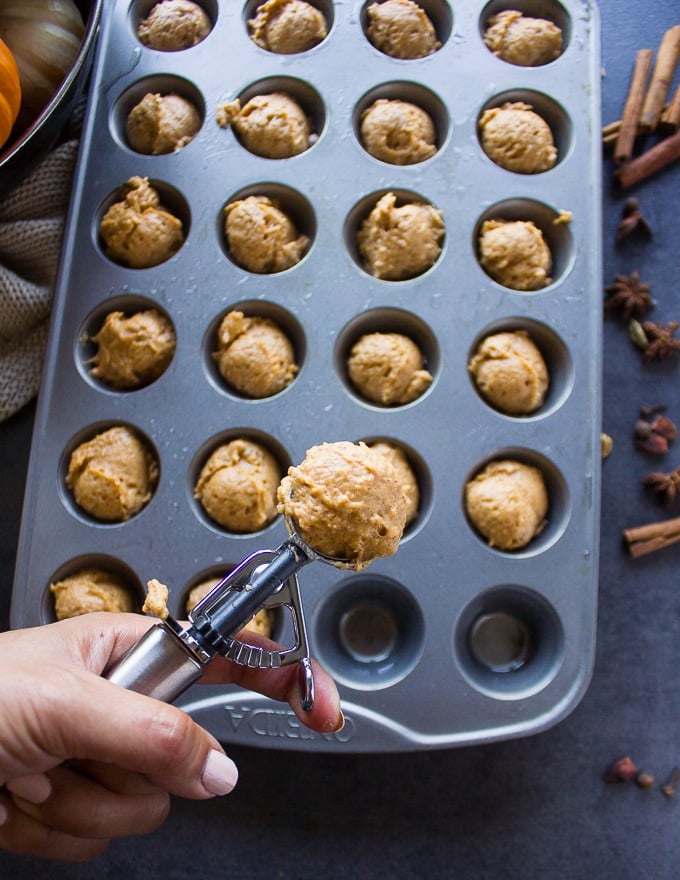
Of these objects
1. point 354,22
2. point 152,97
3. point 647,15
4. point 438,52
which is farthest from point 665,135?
point 152,97

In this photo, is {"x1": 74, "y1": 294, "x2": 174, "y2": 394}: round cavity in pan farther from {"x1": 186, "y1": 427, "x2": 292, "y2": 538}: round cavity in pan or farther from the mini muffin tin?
{"x1": 186, "y1": 427, "x2": 292, "y2": 538}: round cavity in pan

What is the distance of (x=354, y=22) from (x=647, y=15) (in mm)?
970

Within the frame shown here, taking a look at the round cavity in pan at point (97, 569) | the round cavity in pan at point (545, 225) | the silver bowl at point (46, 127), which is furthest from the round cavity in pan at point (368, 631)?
the silver bowl at point (46, 127)

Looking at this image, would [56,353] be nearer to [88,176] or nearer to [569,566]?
[88,176]

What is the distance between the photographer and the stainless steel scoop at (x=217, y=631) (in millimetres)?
1169

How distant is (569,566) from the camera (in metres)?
1.86

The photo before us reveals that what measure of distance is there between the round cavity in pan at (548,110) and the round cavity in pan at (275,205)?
511mm

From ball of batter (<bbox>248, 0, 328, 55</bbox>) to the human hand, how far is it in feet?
5.22

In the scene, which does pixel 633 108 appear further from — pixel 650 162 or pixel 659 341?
pixel 659 341

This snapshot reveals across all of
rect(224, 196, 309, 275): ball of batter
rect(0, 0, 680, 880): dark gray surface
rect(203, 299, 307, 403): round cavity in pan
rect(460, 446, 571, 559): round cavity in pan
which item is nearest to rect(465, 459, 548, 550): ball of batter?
rect(460, 446, 571, 559): round cavity in pan

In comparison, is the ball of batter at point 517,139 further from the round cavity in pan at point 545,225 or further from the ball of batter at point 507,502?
the ball of batter at point 507,502

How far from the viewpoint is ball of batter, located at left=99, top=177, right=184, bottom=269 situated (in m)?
2.03

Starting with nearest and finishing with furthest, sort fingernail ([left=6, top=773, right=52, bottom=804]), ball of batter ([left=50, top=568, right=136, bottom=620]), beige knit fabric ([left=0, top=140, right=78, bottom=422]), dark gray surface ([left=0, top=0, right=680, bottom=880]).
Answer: fingernail ([left=6, top=773, right=52, bottom=804]) → ball of batter ([left=50, top=568, right=136, bottom=620]) → dark gray surface ([left=0, top=0, right=680, bottom=880]) → beige knit fabric ([left=0, top=140, right=78, bottom=422])

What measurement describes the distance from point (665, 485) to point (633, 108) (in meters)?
1.12
